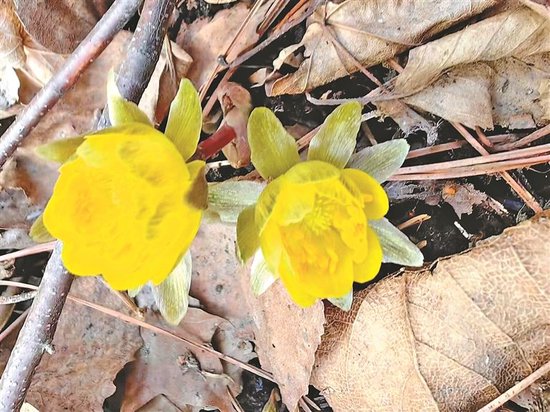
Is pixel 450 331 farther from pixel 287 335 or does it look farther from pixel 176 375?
pixel 176 375

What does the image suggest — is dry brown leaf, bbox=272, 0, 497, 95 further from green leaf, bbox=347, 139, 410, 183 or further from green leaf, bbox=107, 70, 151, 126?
green leaf, bbox=107, 70, 151, 126

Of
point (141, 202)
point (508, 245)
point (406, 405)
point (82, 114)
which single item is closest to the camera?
point (141, 202)

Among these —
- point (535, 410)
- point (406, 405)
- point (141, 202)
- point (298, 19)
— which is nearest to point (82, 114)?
point (298, 19)

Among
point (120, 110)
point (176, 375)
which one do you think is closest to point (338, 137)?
point (120, 110)

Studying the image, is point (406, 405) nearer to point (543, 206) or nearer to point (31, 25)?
point (543, 206)

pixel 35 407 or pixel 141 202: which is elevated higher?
pixel 141 202

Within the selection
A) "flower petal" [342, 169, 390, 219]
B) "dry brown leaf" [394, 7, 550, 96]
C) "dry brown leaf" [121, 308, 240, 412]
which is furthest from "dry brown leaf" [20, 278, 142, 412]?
"dry brown leaf" [394, 7, 550, 96]

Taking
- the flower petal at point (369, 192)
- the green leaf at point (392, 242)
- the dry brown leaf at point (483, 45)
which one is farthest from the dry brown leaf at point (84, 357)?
the dry brown leaf at point (483, 45)
